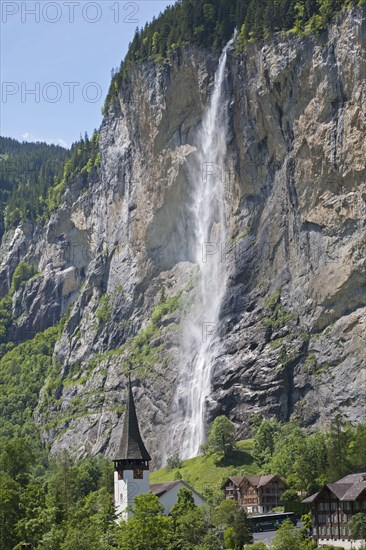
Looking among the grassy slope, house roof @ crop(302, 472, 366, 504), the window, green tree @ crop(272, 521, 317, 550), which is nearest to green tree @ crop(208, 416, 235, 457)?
the grassy slope

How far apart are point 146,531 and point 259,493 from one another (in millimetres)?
50347

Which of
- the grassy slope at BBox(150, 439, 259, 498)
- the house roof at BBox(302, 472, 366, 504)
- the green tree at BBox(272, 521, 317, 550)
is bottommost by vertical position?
the green tree at BBox(272, 521, 317, 550)

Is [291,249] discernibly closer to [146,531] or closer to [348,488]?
[348,488]

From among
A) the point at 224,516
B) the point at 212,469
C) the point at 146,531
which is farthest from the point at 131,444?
the point at 212,469

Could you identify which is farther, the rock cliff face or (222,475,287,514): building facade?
the rock cliff face

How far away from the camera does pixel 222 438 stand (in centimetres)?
16425

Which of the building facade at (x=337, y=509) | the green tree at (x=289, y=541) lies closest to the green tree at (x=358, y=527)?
the building facade at (x=337, y=509)

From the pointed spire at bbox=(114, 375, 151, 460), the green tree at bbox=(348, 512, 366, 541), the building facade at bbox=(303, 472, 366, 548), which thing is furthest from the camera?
the pointed spire at bbox=(114, 375, 151, 460)

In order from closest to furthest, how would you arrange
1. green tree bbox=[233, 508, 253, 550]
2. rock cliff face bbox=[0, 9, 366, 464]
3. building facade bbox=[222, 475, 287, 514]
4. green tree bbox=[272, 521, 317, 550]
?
green tree bbox=[272, 521, 317, 550] → green tree bbox=[233, 508, 253, 550] → building facade bbox=[222, 475, 287, 514] → rock cliff face bbox=[0, 9, 366, 464]

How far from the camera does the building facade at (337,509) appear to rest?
103 metres

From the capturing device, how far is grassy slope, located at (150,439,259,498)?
156625mm

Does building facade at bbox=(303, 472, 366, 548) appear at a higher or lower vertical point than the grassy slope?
lower

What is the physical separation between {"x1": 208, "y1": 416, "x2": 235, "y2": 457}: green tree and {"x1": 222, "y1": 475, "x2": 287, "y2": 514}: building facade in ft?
70.9

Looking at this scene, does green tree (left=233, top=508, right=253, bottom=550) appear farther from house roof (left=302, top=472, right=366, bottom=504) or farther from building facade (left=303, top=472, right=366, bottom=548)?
house roof (left=302, top=472, right=366, bottom=504)
